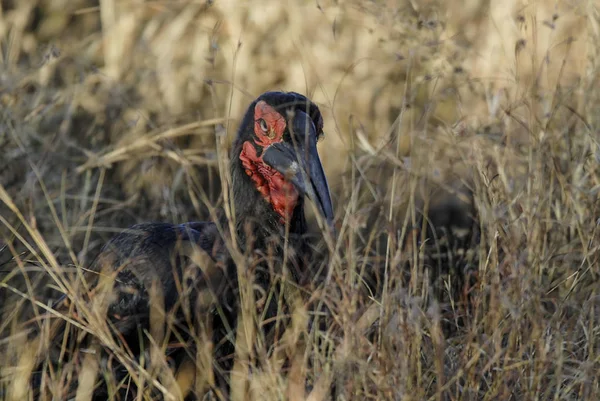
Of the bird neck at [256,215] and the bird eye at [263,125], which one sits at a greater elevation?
the bird eye at [263,125]

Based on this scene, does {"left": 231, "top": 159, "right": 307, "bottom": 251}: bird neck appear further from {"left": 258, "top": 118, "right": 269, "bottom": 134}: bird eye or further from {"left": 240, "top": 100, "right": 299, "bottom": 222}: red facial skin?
{"left": 258, "top": 118, "right": 269, "bottom": 134}: bird eye

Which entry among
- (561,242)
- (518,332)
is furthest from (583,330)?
(561,242)

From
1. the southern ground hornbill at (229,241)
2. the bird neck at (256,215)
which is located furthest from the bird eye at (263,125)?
the bird neck at (256,215)

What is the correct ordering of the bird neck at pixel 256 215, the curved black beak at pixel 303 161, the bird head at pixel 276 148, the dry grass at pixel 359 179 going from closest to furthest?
the dry grass at pixel 359 179, the curved black beak at pixel 303 161, the bird head at pixel 276 148, the bird neck at pixel 256 215

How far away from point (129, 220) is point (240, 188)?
4.52 feet

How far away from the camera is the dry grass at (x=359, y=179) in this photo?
7.91 ft

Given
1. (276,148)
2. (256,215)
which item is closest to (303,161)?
(276,148)

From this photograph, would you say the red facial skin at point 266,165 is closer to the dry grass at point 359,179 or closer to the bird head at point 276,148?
the bird head at point 276,148

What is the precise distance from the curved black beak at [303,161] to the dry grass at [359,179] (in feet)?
0.36

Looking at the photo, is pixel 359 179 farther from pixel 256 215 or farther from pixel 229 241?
pixel 256 215

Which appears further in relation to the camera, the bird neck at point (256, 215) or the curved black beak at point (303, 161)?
the bird neck at point (256, 215)

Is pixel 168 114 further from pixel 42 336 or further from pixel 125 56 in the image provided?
pixel 42 336

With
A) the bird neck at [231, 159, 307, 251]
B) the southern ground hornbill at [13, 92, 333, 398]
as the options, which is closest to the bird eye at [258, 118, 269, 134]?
the southern ground hornbill at [13, 92, 333, 398]

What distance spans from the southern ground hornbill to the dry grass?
4.8 inches
